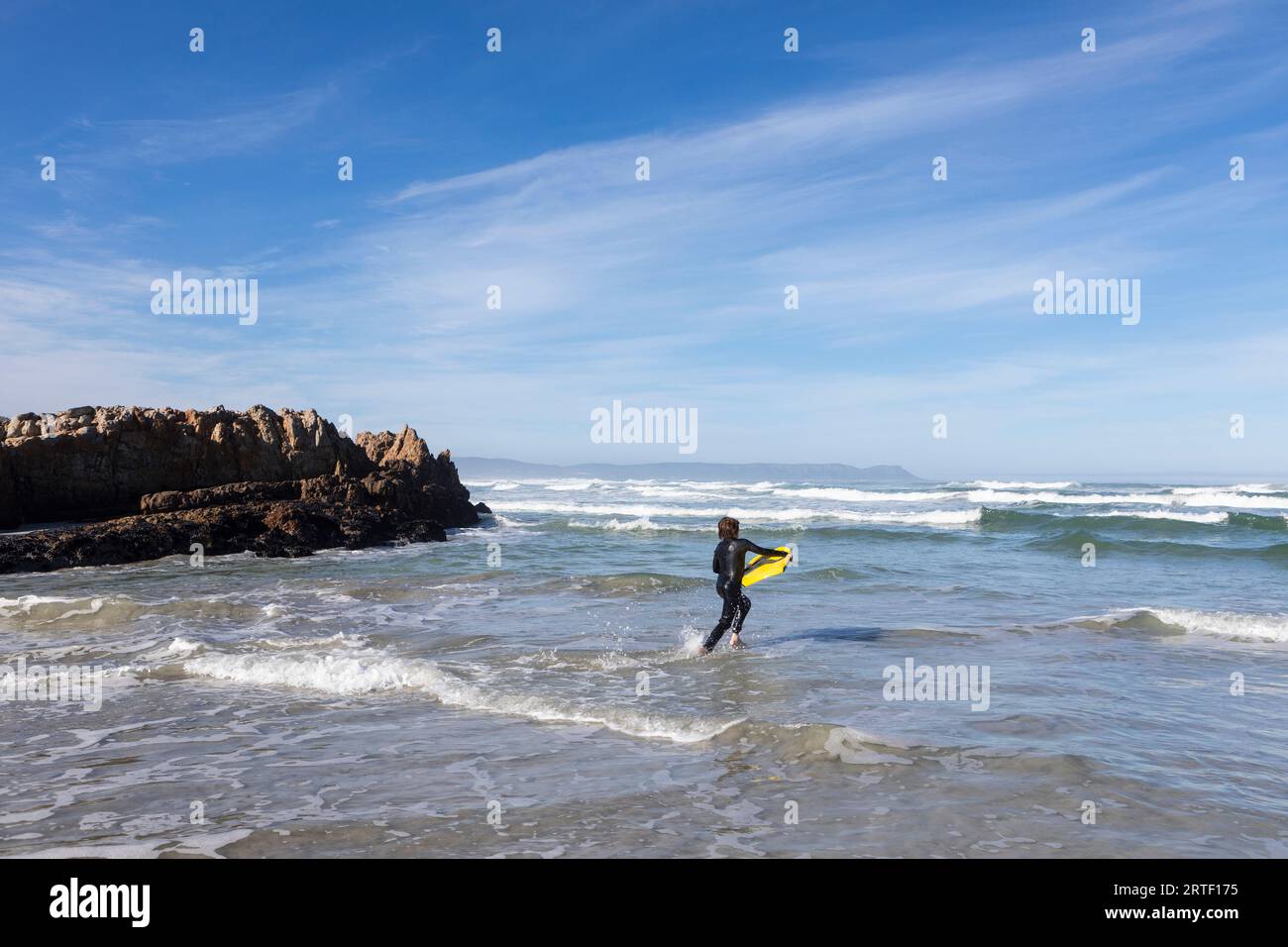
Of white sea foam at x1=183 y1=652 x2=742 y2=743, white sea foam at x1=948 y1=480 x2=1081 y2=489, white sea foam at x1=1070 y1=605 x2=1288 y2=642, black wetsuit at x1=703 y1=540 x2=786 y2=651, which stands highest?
black wetsuit at x1=703 y1=540 x2=786 y2=651

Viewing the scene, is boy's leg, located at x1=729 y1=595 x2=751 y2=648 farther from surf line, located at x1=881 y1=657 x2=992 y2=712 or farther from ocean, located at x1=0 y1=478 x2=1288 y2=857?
surf line, located at x1=881 y1=657 x2=992 y2=712

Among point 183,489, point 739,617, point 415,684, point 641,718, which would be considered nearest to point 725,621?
point 739,617

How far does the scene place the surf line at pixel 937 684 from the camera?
898cm

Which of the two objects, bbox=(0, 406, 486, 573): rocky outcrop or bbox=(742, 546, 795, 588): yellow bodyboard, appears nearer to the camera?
bbox=(742, 546, 795, 588): yellow bodyboard

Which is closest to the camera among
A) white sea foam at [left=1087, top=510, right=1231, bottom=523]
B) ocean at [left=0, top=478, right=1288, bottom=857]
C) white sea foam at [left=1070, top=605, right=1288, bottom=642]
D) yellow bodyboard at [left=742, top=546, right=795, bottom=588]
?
ocean at [left=0, top=478, right=1288, bottom=857]

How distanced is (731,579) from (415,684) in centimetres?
434

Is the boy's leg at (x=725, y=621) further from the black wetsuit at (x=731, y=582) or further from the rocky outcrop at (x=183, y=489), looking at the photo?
the rocky outcrop at (x=183, y=489)

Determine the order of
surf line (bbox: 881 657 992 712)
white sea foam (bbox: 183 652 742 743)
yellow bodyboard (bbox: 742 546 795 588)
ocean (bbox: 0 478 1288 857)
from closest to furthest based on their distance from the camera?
1. ocean (bbox: 0 478 1288 857)
2. white sea foam (bbox: 183 652 742 743)
3. surf line (bbox: 881 657 992 712)
4. yellow bodyboard (bbox: 742 546 795 588)

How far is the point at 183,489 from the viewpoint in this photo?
83.5 feet

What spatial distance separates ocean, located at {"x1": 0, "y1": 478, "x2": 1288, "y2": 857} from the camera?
18.5ft

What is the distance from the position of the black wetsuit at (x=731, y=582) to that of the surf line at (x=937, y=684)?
2.11 meters

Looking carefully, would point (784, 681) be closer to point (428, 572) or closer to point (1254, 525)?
point (428, 572)

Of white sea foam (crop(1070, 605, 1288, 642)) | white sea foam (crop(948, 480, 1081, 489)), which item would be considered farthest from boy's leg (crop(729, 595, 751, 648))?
white sea foam (crop(948, 480, 1081, 489))
